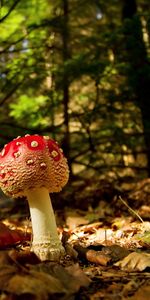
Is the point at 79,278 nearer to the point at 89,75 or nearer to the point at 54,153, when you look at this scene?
the point at 54,153

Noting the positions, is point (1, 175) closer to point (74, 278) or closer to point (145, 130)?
point (74, 278)

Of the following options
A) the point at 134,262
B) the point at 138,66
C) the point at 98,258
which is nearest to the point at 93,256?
the point at 98,258

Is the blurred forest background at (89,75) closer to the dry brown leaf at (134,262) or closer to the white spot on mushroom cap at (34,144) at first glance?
the white spot on mushroom cap at (34,144)

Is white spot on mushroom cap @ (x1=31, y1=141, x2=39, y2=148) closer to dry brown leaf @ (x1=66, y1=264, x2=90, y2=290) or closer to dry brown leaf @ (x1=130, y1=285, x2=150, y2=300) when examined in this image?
dry brown leaf @ (x1=66, y1=264, x2=90, y2=290)

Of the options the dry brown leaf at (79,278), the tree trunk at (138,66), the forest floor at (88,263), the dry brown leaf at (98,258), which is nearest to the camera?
the forest floor at (88,263)

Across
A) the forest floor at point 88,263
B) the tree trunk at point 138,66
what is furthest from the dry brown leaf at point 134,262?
the tree trunk at point 138,66

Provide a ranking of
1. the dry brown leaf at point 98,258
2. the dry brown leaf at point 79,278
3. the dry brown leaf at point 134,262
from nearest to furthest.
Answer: the dry brown leaf at point 79,278
the dry brown leaf at point 134,262
the dry brown leaf at point 98,258
